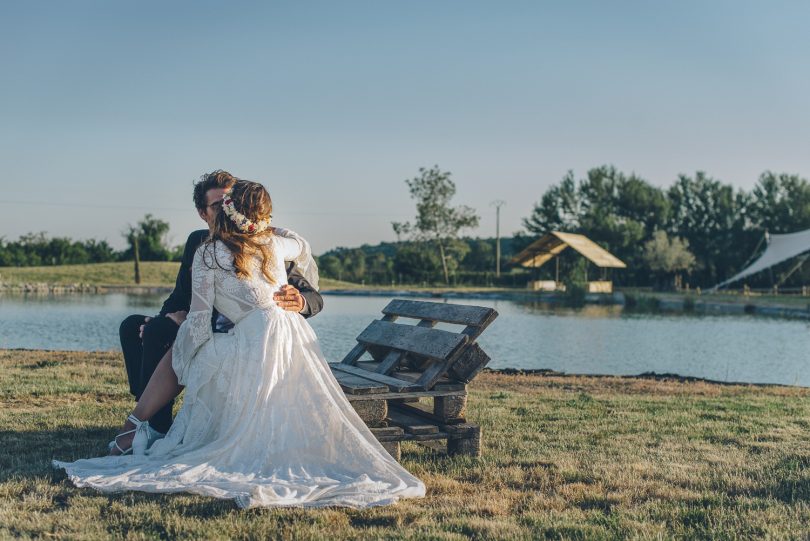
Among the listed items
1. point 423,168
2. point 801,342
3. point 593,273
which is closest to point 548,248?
point 593,273

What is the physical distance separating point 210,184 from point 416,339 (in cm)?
161

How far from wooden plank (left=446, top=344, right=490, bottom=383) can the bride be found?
90cm

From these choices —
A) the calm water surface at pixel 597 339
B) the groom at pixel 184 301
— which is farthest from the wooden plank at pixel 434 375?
the calm water surface at pixel 597 339

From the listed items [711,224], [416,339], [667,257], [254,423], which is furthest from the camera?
[711,224]

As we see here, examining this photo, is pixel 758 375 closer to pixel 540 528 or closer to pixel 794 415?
pixel 794 415

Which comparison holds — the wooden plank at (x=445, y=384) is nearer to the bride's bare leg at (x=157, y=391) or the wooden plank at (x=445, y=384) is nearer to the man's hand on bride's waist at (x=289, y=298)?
the man's hand on bride's waist at (x=289, y=298)

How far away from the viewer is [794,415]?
695 centimetres

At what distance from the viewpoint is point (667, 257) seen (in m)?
53.2

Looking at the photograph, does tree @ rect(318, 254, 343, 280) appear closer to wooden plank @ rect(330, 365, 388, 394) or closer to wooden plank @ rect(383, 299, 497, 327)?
wooden plank @ rect(383, 299, 497, 327)

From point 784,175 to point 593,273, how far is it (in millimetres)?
17937

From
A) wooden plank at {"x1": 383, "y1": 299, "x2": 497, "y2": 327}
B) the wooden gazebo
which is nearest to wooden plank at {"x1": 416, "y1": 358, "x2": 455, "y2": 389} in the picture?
wooden plank at {"x1": 383, "y1": 299, "x2": 497, "y2": 327}

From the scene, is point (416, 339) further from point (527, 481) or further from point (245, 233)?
point (245, 233)

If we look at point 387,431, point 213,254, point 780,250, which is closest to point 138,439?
point 213,254

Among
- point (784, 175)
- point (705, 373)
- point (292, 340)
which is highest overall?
point (784, 175)
